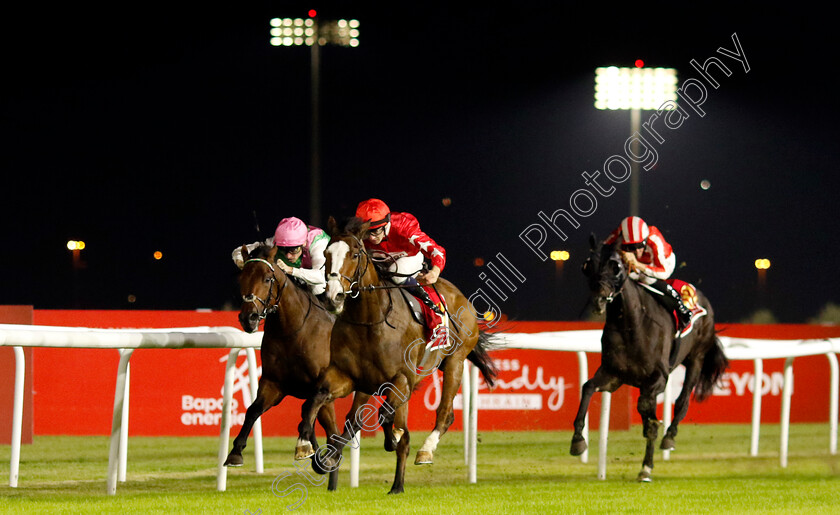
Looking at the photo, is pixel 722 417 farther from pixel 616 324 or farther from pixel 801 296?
pixel 801 296

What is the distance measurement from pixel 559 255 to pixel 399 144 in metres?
9.00

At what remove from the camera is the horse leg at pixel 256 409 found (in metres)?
6.05

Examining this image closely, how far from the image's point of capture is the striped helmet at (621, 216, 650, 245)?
7984 mm

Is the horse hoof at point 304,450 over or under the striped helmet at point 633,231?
under

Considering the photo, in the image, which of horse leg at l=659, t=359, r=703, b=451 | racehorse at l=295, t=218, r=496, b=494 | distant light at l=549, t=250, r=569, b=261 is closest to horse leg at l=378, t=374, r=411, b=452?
racehorse at l=295, t=218, r=496, b=494

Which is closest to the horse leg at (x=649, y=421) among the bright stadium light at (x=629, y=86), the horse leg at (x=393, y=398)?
the horse leg at (x=393, y=398)

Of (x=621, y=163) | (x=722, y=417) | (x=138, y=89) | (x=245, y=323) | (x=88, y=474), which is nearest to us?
(x=245, y=323)

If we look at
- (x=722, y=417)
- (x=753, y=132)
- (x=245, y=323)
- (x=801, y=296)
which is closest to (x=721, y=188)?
(x=753, y=132)

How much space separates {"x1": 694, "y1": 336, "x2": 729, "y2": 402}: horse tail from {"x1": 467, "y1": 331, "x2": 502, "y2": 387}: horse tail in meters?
2.06

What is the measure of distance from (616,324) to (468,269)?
2116 cm

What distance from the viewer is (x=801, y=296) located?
2978 centimetres

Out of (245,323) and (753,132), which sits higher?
(753,132)

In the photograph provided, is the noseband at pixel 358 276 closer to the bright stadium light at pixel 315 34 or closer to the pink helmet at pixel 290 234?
the pink helmet at pixel 290 234

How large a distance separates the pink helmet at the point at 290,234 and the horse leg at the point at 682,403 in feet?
9.30
